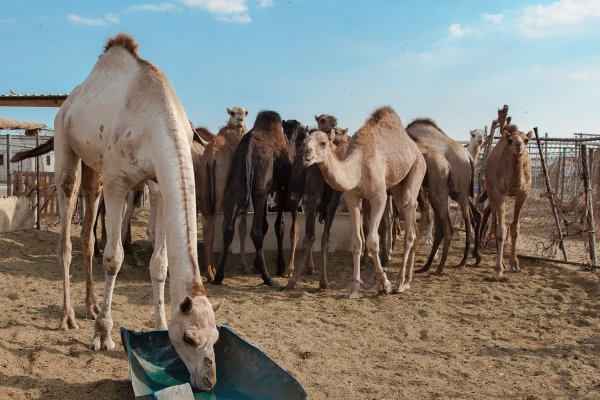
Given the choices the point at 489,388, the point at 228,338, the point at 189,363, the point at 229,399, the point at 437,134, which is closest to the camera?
the point at 189,363

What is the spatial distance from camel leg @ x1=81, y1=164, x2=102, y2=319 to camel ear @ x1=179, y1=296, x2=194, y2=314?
2.66 metres

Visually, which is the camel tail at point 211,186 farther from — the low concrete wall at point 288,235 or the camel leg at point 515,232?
the camel leg at point 515,232

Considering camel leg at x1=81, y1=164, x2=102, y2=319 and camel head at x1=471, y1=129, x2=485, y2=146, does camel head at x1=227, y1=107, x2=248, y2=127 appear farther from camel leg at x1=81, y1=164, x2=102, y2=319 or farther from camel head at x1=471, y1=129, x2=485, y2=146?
camel head at x1=471, y1=129, x2=485, y2=146

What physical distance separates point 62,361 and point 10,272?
3.85 meters

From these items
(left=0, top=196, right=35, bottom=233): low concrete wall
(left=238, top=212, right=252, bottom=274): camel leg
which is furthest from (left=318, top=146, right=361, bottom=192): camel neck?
(left=0, top=196, right=35, bottom=233): low concrete wall

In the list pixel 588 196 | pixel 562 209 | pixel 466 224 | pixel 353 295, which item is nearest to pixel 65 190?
pixel 353 295

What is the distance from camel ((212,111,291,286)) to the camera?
8.65 metres

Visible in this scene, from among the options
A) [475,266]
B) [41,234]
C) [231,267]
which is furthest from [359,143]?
[41,234]

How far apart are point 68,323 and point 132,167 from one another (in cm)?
192

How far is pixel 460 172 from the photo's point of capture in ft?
36.5

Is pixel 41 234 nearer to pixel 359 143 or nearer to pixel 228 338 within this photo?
pixel 359 143

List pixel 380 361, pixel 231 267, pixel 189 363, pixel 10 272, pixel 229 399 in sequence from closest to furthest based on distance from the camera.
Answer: pixel 189 363, pixel 229 399, pixel 380 361, pixel 10 272, pixel 231 267

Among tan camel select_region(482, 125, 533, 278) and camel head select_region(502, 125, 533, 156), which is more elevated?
camel head select_region(502, 125, 533, 156)

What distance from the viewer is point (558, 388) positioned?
484 centimetres
